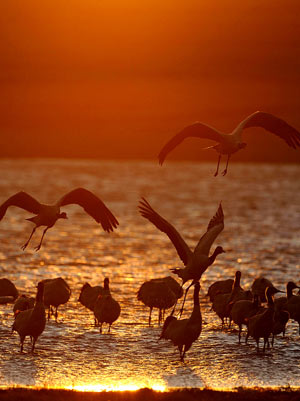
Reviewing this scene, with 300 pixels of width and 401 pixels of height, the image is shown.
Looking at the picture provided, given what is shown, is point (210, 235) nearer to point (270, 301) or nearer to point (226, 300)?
point (270, 301)

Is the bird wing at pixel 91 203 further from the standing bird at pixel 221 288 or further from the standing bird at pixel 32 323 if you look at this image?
the standing bird at pixel 221 288

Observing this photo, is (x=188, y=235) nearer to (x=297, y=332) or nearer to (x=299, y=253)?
(x=299, y=253)

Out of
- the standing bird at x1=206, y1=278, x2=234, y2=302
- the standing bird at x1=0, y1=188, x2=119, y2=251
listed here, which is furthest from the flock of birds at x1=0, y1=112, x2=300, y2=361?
the standing bird at x1=206, y1=278, x2=234, y2=302

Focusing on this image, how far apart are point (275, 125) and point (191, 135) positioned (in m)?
1.71

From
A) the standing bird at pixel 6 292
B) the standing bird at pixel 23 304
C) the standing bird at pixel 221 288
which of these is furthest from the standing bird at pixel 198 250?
the standing bird at pixel 6 292

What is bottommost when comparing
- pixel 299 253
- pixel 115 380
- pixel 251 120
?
pixel 115 380

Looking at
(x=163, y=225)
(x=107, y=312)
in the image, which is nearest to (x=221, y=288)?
(x=107, y=312)

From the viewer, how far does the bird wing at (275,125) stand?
1741 cm

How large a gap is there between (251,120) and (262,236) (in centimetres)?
3025

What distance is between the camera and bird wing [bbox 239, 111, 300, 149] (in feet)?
57.1

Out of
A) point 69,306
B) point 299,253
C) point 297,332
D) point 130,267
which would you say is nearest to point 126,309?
point 69,306

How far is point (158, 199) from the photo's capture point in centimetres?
9488

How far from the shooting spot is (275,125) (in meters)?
17.6

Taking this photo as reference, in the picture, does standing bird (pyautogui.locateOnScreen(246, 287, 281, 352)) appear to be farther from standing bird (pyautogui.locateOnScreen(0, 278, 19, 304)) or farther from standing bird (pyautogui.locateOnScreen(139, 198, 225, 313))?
standing bird (pyautogui.locateOnScreen(0, 278, 19, 304))
